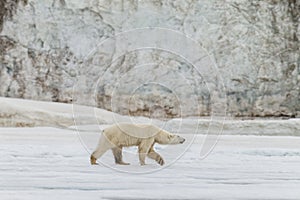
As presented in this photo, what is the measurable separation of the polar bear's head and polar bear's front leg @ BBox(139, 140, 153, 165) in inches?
0.9

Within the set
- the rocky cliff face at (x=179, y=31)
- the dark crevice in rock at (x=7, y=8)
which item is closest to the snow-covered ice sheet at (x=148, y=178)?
the rocky cliff face at (x=179, y=31)

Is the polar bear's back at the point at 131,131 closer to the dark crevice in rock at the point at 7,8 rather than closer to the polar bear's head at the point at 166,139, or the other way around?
the polar bear's head at the point at 166,139

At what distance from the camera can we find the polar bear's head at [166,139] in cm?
93

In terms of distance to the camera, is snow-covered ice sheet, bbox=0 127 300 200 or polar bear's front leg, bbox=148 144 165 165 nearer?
snow-covered ice sheet, bbox=0 127 300 200

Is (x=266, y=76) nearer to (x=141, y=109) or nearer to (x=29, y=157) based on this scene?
(x=141, y=109)

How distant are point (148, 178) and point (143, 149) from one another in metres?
0.16

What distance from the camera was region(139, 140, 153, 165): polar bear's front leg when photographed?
88 centimetres

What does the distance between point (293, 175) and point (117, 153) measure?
0.95 ft

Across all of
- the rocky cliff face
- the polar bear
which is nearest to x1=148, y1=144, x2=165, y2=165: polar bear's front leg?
the polar bear

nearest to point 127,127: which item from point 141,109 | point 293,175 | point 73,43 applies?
point 293,175

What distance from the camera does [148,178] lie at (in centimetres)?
73

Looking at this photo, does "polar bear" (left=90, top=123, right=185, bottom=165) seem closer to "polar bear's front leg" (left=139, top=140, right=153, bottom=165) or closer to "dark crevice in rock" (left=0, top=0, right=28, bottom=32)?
"polar bear's front leg" (left=139, top=140, right=153, bottom=165)

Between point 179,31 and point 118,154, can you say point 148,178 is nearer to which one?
point 118,154

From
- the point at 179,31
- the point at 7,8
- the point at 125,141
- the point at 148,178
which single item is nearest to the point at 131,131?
the point at 125,141
